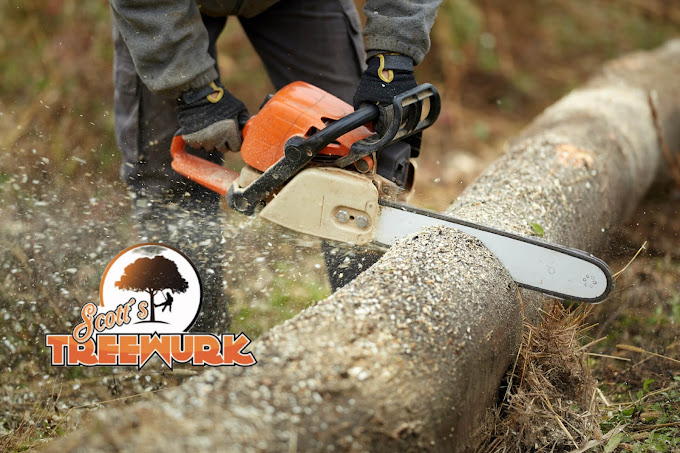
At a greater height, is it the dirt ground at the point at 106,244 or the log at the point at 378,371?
the log at the point at 378,371

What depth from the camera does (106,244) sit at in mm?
2520


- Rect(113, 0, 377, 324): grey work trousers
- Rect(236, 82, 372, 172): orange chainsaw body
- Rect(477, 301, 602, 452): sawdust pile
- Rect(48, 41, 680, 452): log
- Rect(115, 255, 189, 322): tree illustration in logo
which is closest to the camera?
Rect(48, 41, 680, 452): log

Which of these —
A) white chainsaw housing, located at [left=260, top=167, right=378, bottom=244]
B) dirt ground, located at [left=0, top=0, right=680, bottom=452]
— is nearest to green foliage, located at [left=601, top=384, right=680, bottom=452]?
dirt ground, located at [left=0, top=0, right=680, bottom=452]

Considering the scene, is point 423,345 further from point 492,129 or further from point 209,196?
point 492,129

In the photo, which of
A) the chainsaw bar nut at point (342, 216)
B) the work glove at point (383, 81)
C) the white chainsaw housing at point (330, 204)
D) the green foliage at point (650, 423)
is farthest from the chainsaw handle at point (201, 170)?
the green foliage at point (650, 423)

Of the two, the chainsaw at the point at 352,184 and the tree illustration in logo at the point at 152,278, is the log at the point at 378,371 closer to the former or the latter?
the chainsaw at the point at 352,184

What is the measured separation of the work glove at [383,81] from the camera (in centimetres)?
195

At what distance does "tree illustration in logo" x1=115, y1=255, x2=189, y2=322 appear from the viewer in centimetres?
226

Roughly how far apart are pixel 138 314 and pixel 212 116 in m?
0.76

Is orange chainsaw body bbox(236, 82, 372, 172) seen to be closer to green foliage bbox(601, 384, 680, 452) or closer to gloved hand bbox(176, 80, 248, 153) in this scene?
gloved hand bbox(176, 80, 248, 153)

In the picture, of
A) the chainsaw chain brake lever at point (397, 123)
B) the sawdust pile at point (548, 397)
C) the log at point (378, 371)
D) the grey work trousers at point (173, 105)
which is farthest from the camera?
the grey work trousers at point (173, 105)

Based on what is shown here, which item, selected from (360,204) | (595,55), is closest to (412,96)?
(360,204)

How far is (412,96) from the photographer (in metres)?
1.99

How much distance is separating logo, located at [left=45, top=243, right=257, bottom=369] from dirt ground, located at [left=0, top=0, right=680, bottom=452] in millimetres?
131
